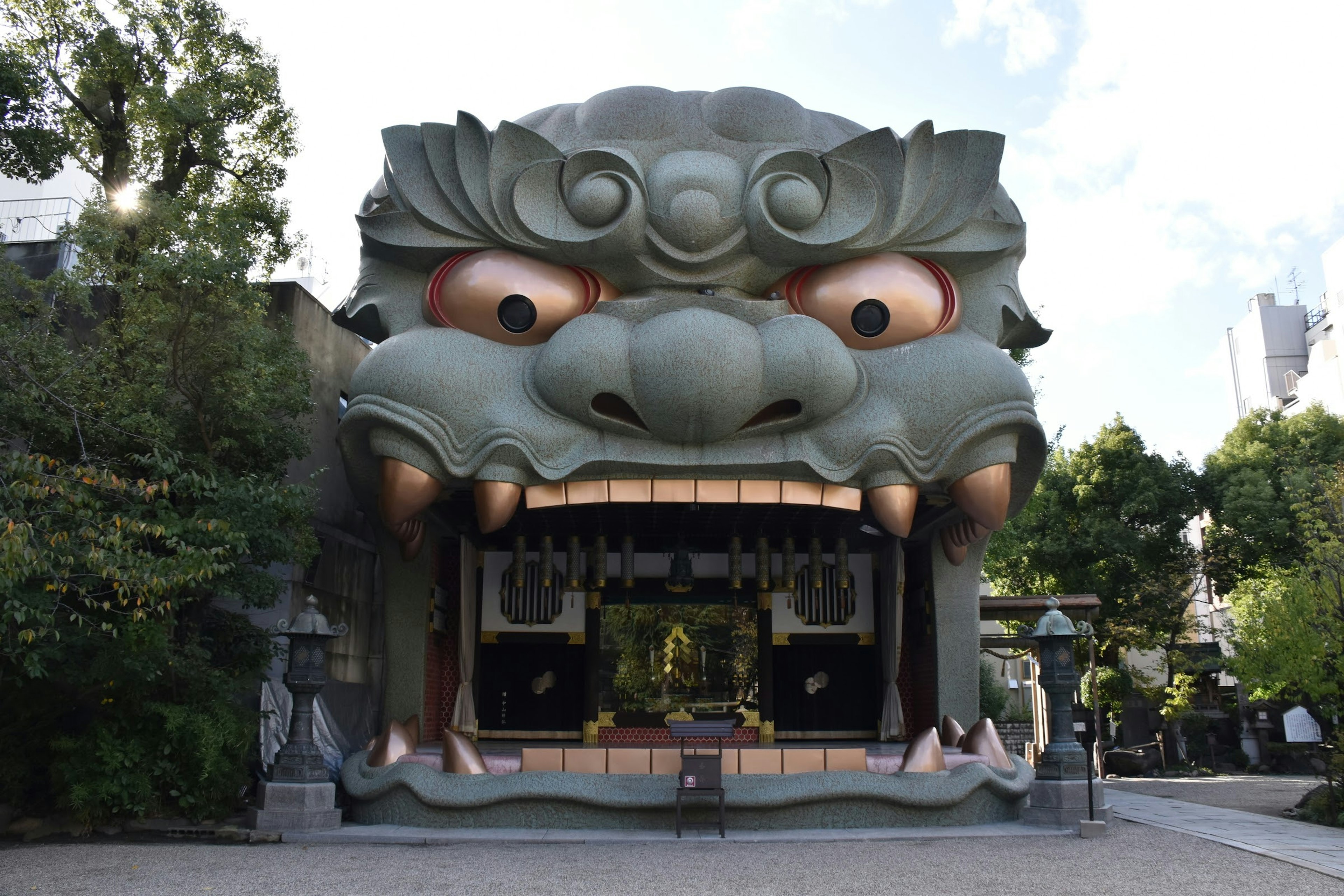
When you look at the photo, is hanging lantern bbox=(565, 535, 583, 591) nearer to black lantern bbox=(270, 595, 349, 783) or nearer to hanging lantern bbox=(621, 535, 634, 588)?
hanging lantern bbox=(621, 535, 634, 588)

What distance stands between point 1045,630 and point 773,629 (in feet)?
13.9

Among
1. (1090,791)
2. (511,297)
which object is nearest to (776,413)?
(511,297)

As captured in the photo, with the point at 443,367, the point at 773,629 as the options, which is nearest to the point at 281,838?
the point at 443,367

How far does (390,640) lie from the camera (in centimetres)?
1239

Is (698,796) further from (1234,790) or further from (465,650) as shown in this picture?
(1234,790)

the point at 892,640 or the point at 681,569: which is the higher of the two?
the point at 681,569

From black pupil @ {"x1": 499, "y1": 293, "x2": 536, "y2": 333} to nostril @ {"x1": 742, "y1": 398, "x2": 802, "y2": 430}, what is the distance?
257cm

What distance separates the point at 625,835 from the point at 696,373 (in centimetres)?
457

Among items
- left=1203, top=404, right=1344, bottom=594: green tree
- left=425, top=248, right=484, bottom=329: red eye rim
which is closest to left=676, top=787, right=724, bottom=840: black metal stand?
left=425, top=248, right=484, bottom=329: red eye rim

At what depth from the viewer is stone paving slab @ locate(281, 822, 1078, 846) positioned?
9.59m

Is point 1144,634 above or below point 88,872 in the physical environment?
above

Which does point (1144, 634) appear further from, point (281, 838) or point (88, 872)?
point (88, 872)

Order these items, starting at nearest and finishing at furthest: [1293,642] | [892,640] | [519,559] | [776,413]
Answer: [776,413] → [519,559] → [892,640] → [1293,642]

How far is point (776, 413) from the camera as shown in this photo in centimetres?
1048
